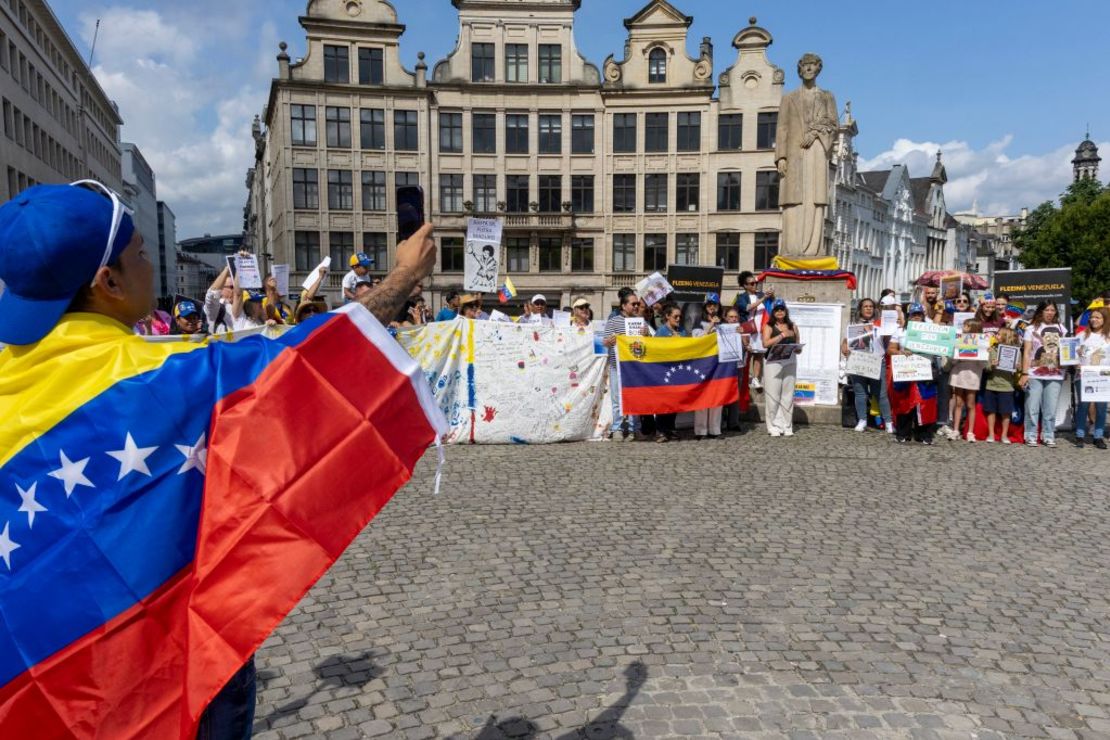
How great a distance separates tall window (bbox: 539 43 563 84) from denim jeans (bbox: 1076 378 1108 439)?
131 ft

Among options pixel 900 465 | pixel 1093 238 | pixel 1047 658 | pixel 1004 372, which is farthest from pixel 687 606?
pixel 1093 238

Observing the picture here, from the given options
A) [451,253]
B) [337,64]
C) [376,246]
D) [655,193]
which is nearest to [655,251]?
[655,193]

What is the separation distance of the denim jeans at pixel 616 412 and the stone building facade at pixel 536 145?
36.6m

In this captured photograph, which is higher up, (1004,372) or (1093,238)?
(1093,238)

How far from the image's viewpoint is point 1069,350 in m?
11.9

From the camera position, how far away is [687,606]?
16.9 feet

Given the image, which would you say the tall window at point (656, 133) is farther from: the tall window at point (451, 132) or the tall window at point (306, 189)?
the tall window at point (306, 189)

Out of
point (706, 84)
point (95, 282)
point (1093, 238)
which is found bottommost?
point (95, 282)

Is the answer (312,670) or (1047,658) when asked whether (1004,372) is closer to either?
(1047,658)

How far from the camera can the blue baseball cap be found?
1.88 metres

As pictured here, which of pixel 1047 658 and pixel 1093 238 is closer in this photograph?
pixel 1047 658

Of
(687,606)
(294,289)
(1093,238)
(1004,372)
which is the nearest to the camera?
(687,606)

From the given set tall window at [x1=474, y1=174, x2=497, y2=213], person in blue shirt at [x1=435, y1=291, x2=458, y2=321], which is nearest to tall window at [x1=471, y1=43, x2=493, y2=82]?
tall window at [x1=474, y1=174, x2=497, y2=213]

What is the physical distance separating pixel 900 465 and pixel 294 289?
4231cm
